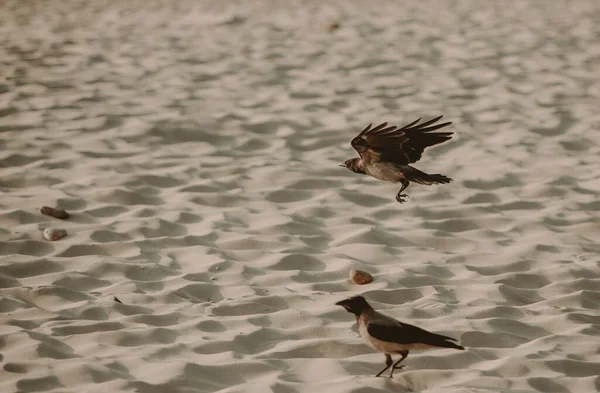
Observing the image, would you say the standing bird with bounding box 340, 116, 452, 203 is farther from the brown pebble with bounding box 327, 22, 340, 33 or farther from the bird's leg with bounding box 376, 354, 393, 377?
the brown pebble with bounding box 327, 22, 340, 33

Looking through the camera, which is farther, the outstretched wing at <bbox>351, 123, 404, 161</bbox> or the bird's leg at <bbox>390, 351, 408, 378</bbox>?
the outstretched wing at <bbox>351, 123, 404, 161</bbox>

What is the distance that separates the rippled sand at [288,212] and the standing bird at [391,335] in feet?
0.58

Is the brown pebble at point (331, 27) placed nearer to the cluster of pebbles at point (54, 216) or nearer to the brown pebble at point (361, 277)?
the cluster of pebbles at point (54, 216)

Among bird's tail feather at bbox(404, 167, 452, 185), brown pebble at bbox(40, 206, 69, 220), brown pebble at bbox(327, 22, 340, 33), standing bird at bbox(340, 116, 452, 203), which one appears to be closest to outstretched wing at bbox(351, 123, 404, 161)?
standing bird at bbox(340, 116, 452, 203)

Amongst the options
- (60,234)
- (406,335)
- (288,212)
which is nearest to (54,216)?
(60,234)

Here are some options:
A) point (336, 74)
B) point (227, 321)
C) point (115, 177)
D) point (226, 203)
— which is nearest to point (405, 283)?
point (227, 321)

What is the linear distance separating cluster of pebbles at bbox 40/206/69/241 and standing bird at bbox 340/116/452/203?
1.81 meters

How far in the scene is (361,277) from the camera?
4.23 m

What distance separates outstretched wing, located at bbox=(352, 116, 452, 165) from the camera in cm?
390

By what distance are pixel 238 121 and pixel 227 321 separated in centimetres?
325

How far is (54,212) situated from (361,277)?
6.36ft

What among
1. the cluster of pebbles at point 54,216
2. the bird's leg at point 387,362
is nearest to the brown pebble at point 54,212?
the cluster of pebbles at point 54,216

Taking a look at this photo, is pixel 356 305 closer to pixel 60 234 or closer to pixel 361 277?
pixel 361 277

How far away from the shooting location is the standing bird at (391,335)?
303 cm
